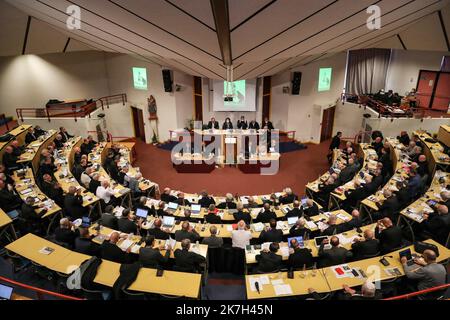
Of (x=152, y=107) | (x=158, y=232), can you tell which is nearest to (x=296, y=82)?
(x=152, y=107)

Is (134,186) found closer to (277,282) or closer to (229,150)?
(229,150)

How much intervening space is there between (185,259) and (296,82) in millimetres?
11741

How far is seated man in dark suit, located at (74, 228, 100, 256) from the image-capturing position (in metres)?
6.61

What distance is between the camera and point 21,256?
255 inches

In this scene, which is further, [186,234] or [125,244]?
[186,234]

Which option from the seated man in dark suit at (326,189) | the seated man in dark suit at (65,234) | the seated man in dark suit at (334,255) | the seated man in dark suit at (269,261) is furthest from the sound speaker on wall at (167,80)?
the seated man in dark suit at (334,255)

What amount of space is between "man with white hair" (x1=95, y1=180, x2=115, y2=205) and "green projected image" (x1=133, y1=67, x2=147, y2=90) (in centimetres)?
862

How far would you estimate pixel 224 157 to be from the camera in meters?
13.4

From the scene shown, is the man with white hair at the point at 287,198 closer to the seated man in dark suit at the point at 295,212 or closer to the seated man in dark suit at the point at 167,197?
the seated man in dark suit at the point at 295,212

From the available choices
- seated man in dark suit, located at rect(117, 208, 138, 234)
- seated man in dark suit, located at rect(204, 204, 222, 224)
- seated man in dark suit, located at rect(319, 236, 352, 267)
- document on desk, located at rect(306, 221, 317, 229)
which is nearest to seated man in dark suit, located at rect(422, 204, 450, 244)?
seated man in dark suit, located at rect(319, 236, 352, 267)

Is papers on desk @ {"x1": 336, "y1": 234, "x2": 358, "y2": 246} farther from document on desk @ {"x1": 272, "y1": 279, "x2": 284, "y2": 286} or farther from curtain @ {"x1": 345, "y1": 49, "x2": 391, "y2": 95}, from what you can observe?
curtain @ {"x1": 345, "y1": 49, "x2": 391, "y2": 95}

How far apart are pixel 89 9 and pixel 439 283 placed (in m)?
8.36
